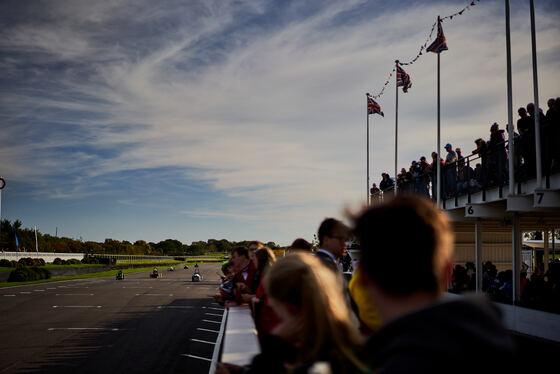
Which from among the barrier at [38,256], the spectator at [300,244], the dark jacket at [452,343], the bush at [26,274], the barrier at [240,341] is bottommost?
the bush at [26,274]

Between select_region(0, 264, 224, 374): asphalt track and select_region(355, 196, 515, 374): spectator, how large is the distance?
14.2m

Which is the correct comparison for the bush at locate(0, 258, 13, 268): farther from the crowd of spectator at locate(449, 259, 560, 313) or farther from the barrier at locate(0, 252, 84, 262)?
the crowd of spectator at locate(449, 259, 560, 313)

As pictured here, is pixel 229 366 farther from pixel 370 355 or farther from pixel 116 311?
pixel 116 311

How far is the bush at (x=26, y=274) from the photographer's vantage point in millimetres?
52625

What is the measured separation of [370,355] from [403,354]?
0.19 meters

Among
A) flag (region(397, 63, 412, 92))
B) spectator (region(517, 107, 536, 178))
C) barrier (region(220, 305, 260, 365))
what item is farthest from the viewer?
flag (region(397, 63, 412, 92))

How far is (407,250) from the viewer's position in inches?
52.4

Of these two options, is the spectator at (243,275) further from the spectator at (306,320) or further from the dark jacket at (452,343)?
the dark jacket at (452,343)

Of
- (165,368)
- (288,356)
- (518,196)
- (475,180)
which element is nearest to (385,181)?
(475,180)

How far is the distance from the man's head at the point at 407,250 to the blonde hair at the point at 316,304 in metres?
0.47

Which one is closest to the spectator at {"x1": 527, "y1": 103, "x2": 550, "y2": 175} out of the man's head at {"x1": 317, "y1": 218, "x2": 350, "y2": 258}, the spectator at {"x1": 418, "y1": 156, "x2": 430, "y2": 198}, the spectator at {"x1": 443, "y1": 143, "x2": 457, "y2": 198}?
the spectator at {"x1": 443, "y1": 143, "x2": 457, "y2": 198}

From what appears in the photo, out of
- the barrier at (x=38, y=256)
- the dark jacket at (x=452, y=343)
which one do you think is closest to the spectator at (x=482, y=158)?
the dark jacket at (x=452, y=343)

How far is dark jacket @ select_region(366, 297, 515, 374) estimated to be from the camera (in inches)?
41.9

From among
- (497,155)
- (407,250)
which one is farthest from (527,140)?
Answer: (407,250)
